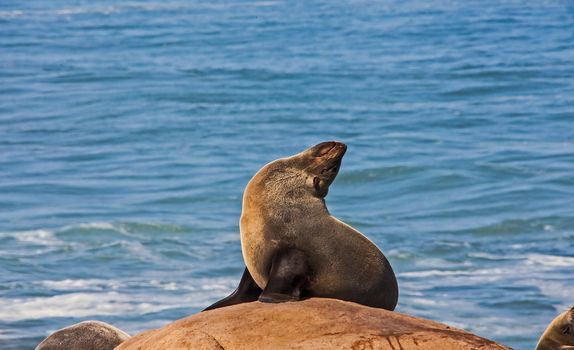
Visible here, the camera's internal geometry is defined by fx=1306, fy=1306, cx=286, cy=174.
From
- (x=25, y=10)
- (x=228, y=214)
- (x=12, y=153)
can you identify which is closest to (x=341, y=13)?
(x=25, y=10)

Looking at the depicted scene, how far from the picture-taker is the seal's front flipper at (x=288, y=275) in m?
5.17

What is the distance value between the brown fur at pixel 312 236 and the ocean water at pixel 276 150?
5.67m

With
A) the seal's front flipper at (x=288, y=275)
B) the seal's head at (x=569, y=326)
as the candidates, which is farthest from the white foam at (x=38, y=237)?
the seal's front flipper at (x=288, y=275)

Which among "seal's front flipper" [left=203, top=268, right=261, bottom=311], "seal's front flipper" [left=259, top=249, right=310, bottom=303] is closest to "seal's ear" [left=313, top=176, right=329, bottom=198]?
"seal's front flipper" [left=259, top=249, right=310, bottom=303]

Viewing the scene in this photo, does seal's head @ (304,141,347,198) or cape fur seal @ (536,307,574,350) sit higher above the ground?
seal's head @ (304,141,347,198)

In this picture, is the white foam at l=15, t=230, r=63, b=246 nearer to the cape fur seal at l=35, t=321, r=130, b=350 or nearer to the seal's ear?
the cape fur seal at l=35, t=321, r=130, b=350

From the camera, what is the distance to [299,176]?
5.49m

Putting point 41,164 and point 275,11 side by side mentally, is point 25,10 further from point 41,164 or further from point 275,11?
point 41,164

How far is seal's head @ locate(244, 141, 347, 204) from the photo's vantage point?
543 centimetres

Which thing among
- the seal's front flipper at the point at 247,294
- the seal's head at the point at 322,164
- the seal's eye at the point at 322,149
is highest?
the seal's eye at the point at 322,149

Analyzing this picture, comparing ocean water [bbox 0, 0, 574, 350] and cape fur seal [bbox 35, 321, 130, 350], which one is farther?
ocean water [bbox 0, 0, 574, 350]

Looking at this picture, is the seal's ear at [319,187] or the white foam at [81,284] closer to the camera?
the seal's ear at [319,187]

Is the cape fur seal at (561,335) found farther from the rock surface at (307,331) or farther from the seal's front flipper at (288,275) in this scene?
the rock surface at (307,331)

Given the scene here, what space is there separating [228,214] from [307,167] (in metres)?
11.1
